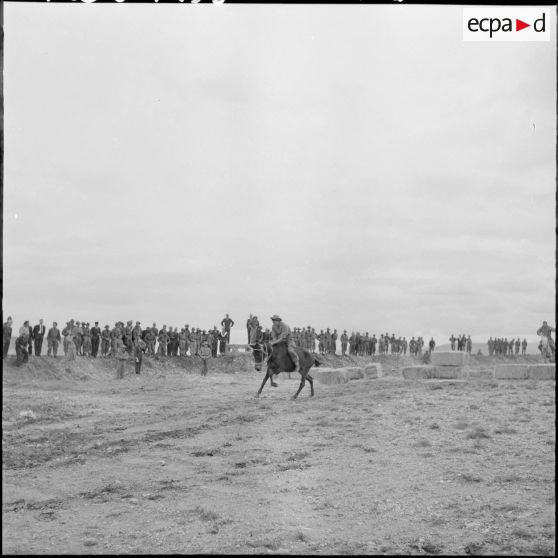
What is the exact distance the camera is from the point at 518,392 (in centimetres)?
1722

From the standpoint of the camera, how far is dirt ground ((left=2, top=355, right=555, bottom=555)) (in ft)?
18.9

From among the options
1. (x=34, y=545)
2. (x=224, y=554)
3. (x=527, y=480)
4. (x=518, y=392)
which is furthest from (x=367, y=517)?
(x=518, y=392)

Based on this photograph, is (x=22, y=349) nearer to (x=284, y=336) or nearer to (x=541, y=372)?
(x=284, y=336)

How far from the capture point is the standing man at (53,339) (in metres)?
27.2

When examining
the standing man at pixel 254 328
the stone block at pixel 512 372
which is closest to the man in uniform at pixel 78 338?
the standing man at pixel 254 328

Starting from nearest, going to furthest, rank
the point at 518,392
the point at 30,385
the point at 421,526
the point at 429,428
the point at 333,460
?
the point at 421,526, the point at 333,460, the point at 429,428, the point at 518,392, the point at 30,385

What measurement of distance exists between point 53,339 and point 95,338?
2.23 m

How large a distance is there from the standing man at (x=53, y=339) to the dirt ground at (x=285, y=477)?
11.5 meters

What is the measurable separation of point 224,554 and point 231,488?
7.64 ft

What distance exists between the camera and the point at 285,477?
8.08 m

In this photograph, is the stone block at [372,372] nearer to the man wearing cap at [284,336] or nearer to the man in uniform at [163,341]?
the man wearing cap at [284,336]

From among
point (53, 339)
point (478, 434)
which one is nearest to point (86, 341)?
point (53, 339)

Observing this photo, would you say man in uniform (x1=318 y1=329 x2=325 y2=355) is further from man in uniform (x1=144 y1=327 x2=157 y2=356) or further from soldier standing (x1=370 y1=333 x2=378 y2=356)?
man in uniform (x1=144 y1=327 x2=157 y2=356)

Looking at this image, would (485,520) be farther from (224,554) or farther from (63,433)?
(63,433)
